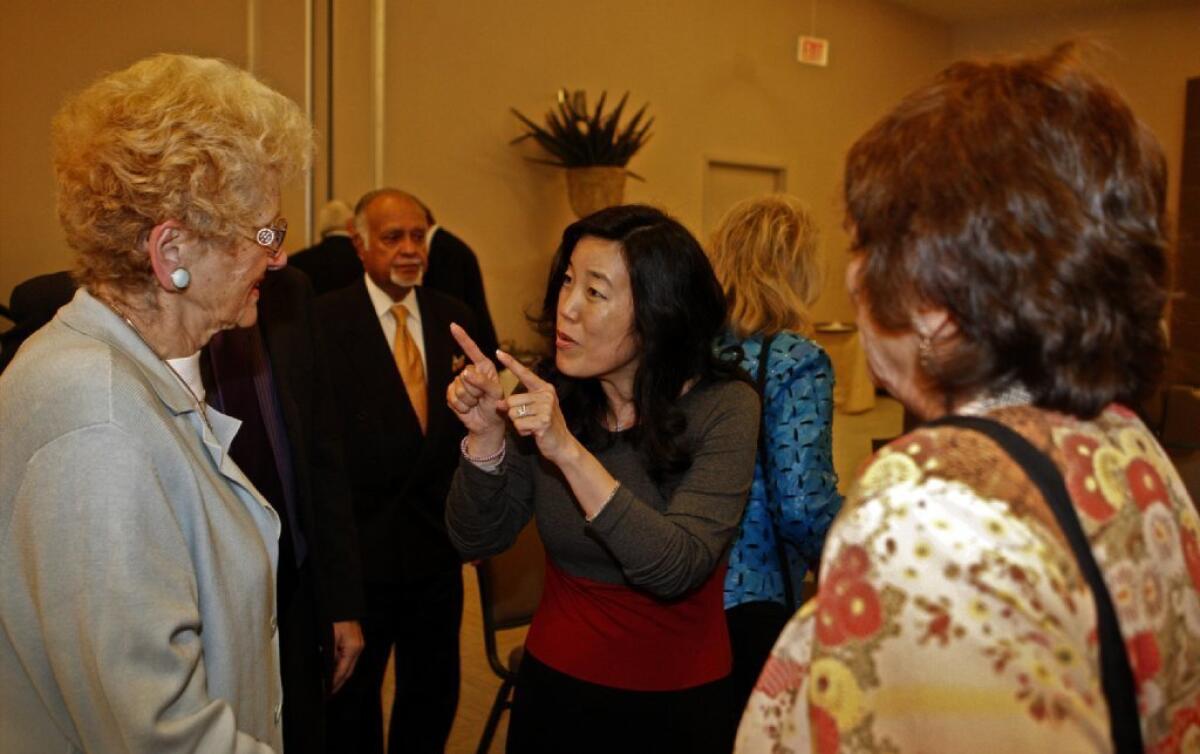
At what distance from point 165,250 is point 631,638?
998 millimetres

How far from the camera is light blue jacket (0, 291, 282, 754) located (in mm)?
1166

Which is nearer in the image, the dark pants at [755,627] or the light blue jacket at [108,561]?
the light blue jacket at [108,561]

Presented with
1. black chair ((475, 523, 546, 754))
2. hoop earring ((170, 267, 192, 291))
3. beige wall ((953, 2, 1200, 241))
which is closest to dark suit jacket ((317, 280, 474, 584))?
black chair ((475, 523, 546, 754))

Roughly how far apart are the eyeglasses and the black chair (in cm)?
142

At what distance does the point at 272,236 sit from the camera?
1510 millimetres

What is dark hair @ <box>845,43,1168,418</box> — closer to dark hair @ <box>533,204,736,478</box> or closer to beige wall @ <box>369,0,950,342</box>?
dark hair @ <box>533,204,736,478</box>

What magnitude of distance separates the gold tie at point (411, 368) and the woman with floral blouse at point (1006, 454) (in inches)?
Result: 84.1

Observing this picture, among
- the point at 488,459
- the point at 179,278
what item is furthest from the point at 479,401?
the point at 179,278

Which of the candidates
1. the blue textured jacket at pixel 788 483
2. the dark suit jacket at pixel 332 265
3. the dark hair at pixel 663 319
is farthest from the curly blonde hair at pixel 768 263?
the dark suit jacket at pixel 332 265

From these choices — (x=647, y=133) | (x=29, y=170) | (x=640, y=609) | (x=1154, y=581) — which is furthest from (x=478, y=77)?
(x=1154, y=581)

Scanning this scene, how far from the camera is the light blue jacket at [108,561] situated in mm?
1166

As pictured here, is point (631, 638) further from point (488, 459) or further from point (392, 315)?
point (392, 315)

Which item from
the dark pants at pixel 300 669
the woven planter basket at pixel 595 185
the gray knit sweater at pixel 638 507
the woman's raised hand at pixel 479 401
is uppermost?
the woven planter basket at pixel 595 185

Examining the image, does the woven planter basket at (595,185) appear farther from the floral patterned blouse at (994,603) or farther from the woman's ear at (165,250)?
the floral patterned blouse at (994,603)
